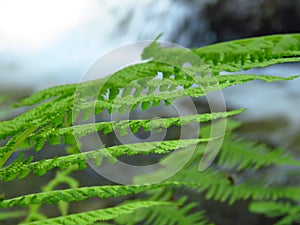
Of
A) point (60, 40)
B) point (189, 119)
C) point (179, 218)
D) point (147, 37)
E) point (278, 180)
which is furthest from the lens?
point (60, 40)

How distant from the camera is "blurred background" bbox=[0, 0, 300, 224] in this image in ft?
10.4

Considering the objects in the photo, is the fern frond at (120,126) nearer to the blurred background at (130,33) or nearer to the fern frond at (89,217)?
the fern frond at (89,217)

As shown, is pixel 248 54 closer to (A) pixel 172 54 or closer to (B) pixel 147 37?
(A) pixel 172 54

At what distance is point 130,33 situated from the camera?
4.07 meters

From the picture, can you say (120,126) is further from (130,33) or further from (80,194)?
(130,33)

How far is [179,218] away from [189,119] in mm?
724

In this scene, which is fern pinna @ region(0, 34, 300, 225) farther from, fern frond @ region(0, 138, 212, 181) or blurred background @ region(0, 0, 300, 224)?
blurred background @ region(0, 0, 300, 224)

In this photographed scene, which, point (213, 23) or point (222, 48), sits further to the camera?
point (213, 23)

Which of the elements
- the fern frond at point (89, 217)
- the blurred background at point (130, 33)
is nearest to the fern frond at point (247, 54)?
the fern frond at point (89, 217)

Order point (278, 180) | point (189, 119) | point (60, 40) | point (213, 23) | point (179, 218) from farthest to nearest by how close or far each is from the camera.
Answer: point (60, 40)
point (213, 23)
point (278, 180)
point (179, 218)
point (189, 119)

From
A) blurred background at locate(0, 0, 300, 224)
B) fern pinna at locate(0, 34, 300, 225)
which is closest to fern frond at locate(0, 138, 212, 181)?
fern pinna at locate(0, 34, 300, 225)

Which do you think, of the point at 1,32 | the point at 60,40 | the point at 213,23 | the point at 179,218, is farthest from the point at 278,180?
the point at 1,32

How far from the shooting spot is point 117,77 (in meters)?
0.36

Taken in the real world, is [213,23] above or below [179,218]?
above
